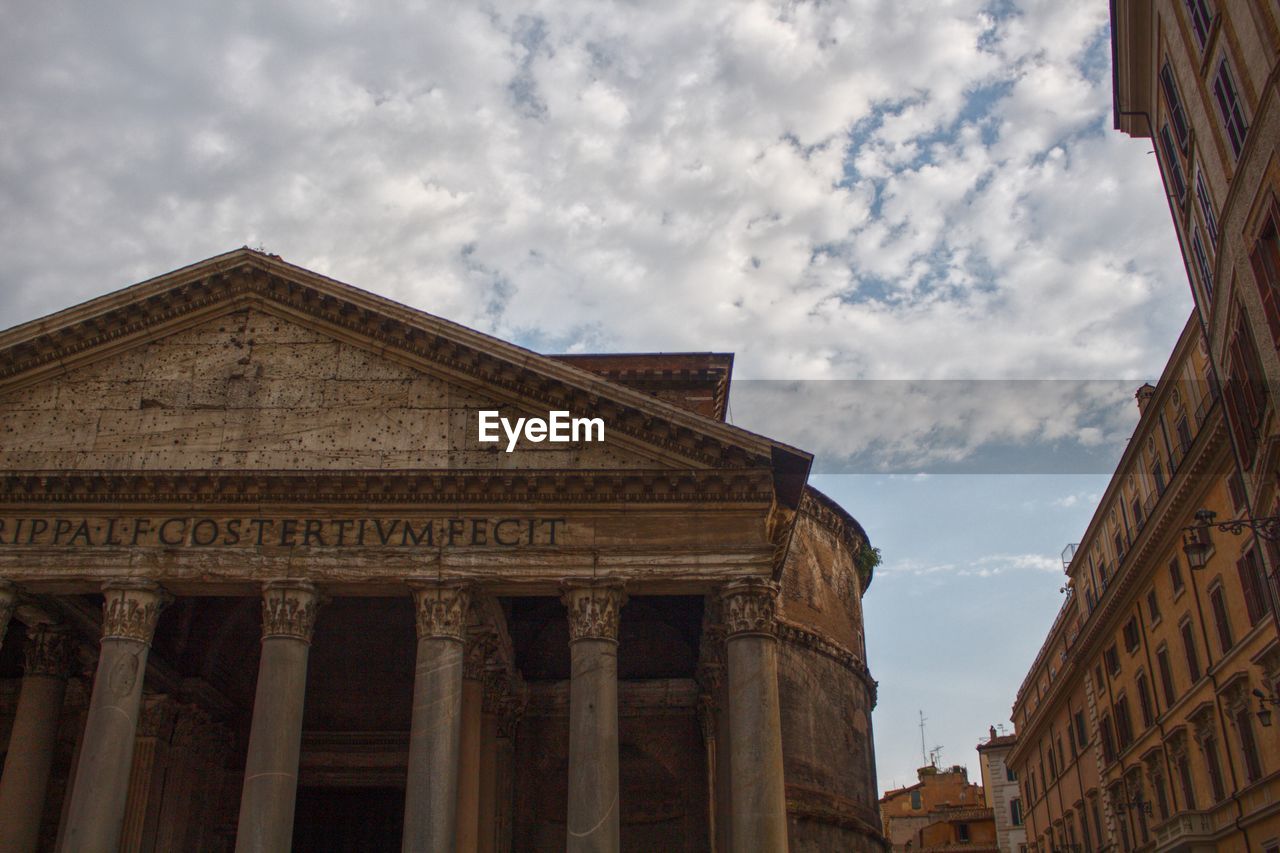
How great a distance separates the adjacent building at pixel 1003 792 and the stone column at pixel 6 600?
42381 millimetres

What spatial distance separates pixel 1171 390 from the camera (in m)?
24.8

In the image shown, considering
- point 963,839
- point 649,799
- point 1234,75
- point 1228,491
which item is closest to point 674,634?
point 649,799

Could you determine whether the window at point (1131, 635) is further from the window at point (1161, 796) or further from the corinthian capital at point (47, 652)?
the corinthian capital at point (47, 652)

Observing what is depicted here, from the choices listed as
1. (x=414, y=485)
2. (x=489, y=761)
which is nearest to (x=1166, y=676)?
(x=489, y=761)

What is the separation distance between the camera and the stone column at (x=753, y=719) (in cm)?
1395

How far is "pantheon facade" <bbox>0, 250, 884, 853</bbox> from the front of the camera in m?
14.6

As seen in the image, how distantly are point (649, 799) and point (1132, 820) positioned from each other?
44.8 feet

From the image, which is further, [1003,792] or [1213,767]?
[1003,792]

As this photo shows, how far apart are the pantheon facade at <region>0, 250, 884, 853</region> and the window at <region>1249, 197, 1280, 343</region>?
5.99 metres

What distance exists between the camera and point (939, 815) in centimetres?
5619

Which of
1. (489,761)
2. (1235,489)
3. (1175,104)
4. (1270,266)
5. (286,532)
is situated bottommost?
(489,761)

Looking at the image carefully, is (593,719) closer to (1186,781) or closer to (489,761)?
(489,761)

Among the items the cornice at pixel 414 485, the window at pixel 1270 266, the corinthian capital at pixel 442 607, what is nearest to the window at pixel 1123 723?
the cornice at pixel 414 485

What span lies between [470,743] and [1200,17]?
13069 millimetres
